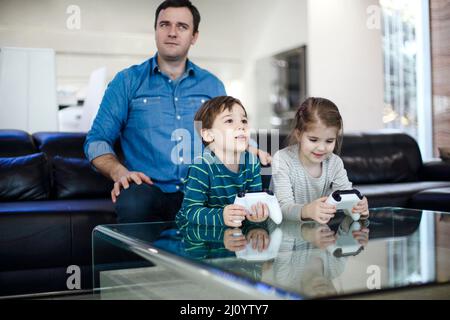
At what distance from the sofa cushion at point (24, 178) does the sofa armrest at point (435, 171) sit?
6.97ft

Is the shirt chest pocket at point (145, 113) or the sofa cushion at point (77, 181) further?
the sofa cushion at point (77, 181)

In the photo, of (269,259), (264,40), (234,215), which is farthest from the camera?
(264,40)

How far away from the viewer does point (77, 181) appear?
8.77 ft

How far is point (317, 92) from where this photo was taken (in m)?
5.75

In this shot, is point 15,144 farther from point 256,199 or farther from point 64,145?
point 256,199

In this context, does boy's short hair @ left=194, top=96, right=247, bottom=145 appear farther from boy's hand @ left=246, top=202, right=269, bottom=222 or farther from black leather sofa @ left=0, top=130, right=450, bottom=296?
black leather sofa @ left=0, top=130, right=450, bottom=296

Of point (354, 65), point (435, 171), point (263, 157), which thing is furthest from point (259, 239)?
point (354, 65)

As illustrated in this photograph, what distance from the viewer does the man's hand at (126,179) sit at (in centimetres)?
178

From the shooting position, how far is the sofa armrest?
337 cm

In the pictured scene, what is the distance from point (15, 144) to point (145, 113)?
3.10ft

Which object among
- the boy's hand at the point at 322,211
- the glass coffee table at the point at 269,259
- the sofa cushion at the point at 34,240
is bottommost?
the sofa cushion at the point at 34,240

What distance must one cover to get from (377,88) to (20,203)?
4.00 metres

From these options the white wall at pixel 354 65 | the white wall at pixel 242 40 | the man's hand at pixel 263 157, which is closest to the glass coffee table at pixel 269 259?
the man's hand at pixel 263 157

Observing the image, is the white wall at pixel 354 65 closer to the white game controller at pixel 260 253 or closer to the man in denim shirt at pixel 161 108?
the man in denim shirt at pixel 161 108
